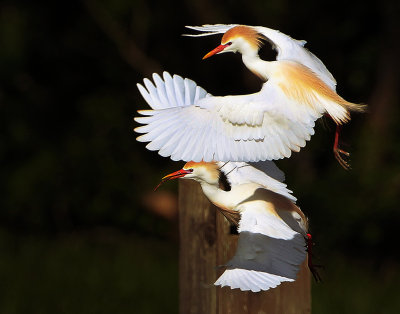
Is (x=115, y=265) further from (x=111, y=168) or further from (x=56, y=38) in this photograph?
(x=56, y=38)

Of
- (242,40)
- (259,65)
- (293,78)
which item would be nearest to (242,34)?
(242,40)

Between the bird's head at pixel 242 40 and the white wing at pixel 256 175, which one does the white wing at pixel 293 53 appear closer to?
the bird's head at pixel 242 40

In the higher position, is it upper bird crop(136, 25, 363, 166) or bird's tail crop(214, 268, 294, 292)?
upper bird crop(136, 25, 363, 166)

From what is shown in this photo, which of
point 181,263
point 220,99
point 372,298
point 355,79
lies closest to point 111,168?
point 355,79

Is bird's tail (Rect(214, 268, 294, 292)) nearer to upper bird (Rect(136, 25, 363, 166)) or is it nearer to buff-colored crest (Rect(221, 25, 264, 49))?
upper bird (Rect(136, 25, 363, 166))

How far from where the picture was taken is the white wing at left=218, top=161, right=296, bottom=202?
267cm

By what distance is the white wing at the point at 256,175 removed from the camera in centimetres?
267

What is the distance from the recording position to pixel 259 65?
2.87 m

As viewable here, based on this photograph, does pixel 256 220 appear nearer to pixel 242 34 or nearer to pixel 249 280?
pixel 249 280

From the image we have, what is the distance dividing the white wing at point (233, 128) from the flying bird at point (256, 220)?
4.9 inches

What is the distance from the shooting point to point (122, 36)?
7.10 meters

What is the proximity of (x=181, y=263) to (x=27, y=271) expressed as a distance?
3.00 metres

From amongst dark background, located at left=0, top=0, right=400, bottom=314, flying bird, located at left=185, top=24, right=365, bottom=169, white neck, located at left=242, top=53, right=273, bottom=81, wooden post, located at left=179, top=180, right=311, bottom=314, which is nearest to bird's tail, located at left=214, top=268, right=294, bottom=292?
wooden post, located at left=179, top=180, right=311, bottom=314

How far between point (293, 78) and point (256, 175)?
0.33m
